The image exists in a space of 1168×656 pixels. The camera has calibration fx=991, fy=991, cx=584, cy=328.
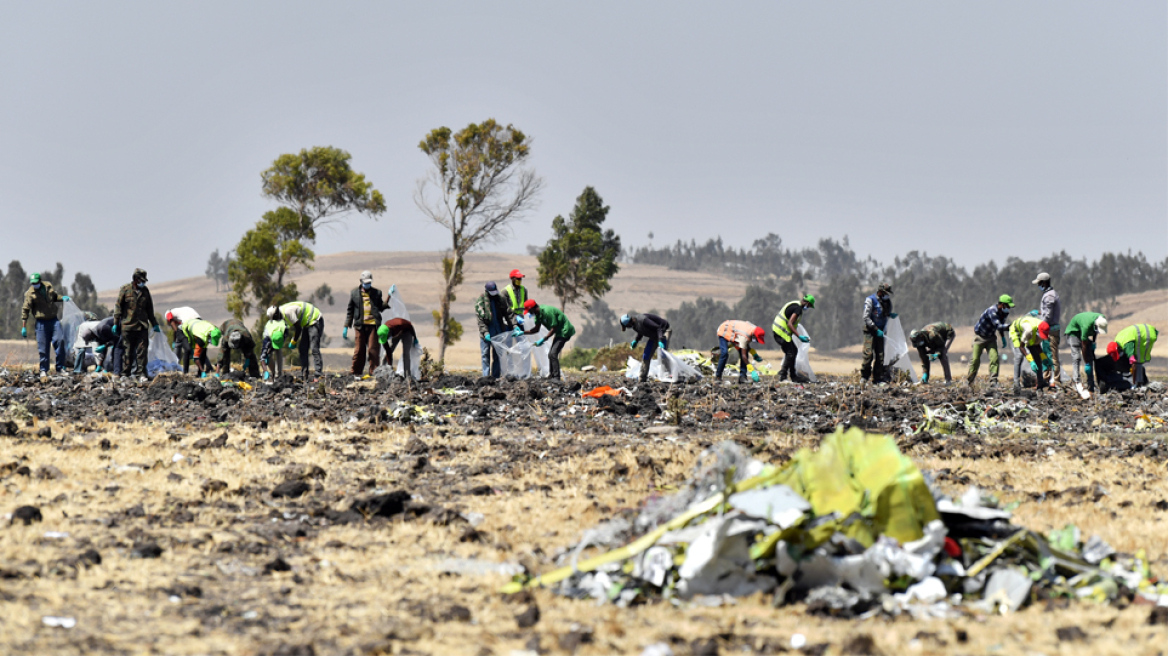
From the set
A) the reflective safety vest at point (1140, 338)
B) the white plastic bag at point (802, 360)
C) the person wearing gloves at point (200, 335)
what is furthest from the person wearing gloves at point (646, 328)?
the reflective safety vest at point (1140, 338)

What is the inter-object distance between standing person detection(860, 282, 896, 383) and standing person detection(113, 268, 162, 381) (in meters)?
10.8

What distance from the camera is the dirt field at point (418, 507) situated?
13.1 ft

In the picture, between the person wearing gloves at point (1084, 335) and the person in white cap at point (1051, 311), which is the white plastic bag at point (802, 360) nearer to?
the person in white cap at point (1051, 311)

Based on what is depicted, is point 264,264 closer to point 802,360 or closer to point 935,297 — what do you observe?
point 802,360

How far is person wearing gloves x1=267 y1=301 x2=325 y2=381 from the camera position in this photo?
46.4 feet

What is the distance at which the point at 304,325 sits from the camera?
14.3 meters

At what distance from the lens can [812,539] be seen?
14.6 feet

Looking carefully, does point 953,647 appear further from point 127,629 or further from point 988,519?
point 127,629

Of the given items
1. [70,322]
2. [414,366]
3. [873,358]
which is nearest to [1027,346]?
[873,358]

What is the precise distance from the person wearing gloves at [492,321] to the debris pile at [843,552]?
11.0 meters

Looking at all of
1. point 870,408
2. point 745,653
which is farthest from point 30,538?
point 870,408

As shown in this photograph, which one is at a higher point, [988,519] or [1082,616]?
[988,519]

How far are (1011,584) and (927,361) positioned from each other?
13392 mm

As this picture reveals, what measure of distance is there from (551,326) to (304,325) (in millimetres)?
3621
